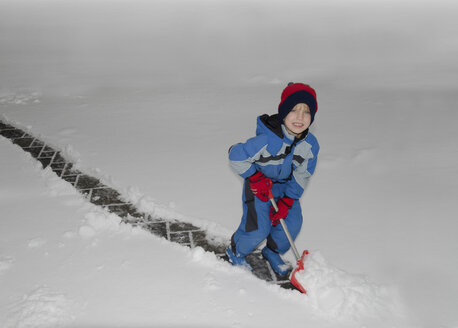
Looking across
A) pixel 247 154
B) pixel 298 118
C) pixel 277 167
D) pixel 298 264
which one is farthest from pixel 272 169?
pixel 298 264

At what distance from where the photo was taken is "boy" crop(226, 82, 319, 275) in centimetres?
229

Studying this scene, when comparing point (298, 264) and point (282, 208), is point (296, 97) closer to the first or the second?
point (282, 208)

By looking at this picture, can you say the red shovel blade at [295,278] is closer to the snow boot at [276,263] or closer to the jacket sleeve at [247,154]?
the snow boot at [276,263]

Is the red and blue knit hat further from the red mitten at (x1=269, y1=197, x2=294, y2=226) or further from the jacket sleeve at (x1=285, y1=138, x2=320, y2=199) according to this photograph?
the red mitten at (x1=269, y1=197, x2=294, y2=226)

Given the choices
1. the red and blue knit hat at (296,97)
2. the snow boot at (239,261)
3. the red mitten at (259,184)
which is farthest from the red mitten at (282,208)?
the red and blue knit hat at (296,97)

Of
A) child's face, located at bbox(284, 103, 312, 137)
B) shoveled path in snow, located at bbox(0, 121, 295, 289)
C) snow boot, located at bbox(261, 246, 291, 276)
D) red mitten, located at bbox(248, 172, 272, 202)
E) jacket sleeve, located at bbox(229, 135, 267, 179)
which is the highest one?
child's face, located at bbox(284, 103, 312, 137)

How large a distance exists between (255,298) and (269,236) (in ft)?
1.44

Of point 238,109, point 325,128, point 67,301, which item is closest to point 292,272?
point 67,301

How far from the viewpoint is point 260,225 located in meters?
2.58

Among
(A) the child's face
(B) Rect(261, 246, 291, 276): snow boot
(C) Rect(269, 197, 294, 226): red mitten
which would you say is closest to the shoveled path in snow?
(B) Rect(261, 246, 291, 276): snow boot

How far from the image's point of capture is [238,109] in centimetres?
575

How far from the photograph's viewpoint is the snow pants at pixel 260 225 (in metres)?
2.55

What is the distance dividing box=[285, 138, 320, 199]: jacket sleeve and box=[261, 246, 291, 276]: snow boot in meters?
0.48

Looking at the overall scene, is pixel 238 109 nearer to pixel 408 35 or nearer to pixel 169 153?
pixel 169 153
